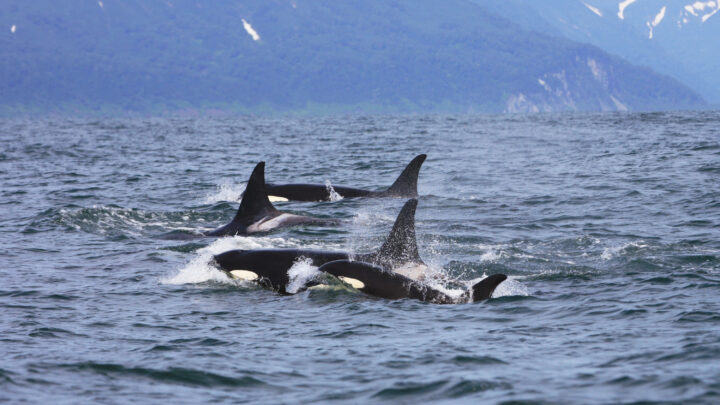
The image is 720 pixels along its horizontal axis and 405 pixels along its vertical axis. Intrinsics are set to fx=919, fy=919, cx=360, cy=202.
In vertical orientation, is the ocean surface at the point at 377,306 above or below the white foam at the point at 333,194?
below

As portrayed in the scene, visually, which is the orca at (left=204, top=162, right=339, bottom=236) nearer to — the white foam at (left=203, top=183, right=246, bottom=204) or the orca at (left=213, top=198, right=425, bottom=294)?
the orca at (left=213, top=198, right=425, bottom=294)

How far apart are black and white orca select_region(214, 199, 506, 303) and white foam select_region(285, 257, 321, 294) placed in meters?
0.05

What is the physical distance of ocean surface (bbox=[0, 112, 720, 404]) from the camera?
318 inches

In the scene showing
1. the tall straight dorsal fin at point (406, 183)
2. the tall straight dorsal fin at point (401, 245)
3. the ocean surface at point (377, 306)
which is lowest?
the ocean surface at point (377, 306)

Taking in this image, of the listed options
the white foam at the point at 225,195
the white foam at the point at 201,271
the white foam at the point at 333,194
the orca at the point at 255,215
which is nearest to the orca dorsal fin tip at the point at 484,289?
the white foam at the point at 201,271

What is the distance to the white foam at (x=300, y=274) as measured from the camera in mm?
11914

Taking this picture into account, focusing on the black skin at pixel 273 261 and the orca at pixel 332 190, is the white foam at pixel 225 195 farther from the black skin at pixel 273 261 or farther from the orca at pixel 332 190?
the black skin at pixel 273 261

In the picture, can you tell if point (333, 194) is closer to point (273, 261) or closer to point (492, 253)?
point (492, 253)

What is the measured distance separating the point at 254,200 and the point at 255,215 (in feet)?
0.94

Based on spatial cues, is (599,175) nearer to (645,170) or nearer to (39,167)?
(645,170)

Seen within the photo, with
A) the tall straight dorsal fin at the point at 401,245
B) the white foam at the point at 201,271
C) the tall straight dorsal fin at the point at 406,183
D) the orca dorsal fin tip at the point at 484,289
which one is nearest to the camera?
the orca dorsal fin tip at the point at 484,289

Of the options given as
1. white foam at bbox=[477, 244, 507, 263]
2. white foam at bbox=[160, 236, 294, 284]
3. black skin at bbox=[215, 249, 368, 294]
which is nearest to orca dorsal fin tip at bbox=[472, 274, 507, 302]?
black skin at bbox=[215, 249, 368, 294]

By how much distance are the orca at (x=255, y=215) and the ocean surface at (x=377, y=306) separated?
40 centimetres

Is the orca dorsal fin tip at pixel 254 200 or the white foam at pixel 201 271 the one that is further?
the orca dorsal fin tip at pixel 254 200
